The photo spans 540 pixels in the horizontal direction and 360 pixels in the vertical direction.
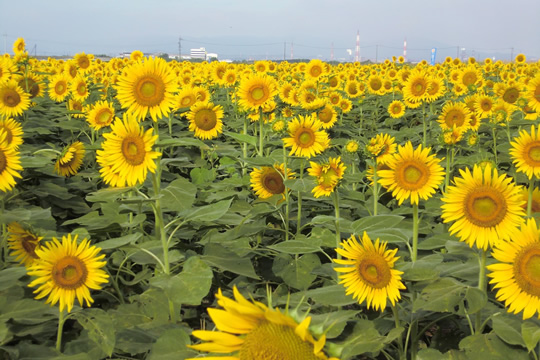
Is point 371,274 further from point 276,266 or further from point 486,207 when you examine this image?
point 276,266

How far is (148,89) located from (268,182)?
1191 millimetres

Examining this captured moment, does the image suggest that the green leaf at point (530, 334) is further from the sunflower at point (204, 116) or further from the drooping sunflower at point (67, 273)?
the sunflower at point (204, 116)

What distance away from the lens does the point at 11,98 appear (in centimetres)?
416

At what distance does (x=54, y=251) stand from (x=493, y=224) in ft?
4.96

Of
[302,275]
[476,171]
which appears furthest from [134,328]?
[476,171]

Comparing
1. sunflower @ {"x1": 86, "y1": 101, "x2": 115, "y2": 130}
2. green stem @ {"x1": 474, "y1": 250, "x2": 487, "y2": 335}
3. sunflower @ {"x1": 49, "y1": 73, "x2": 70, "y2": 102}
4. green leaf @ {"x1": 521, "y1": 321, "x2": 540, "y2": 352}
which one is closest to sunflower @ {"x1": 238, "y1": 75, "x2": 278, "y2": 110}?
sunflower @ {"x1": 86, "y1": 101, "x2": 115, "y2": 130}

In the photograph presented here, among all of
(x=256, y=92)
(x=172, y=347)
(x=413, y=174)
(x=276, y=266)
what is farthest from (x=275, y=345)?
(x=256, y=92)

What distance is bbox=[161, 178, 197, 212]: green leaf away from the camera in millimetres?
2027

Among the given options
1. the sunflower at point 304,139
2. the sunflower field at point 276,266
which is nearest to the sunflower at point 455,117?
the sunflower field at point 276,266

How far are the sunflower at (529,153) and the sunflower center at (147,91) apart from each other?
5.30 feet

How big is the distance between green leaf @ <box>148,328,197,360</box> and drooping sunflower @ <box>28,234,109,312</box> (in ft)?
1.03

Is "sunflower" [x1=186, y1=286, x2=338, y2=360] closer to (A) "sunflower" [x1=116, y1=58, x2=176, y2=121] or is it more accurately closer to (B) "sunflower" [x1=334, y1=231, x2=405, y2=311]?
(B) "sunflower" [x1=334, y1=231, x2=405, y2=311]

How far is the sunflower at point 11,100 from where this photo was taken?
4.14 meters

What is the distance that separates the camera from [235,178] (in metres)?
3.35
